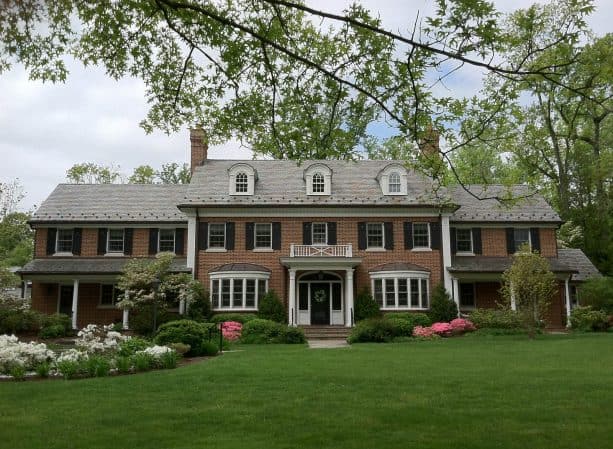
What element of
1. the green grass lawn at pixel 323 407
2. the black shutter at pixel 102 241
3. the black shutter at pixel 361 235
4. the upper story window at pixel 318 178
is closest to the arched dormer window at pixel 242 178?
the upper story window at pixel 318 178

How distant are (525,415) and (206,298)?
68.8 ft

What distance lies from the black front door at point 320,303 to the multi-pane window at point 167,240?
7199 mm

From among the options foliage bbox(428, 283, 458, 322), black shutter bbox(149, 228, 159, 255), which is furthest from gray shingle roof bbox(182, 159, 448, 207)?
foliage bbox(428, 283, 458, 322)

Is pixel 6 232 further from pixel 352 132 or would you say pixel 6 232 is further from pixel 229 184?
pixel 352 132

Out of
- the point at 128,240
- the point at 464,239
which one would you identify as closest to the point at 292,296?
the point at 128,240

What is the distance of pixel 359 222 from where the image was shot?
95.1ft

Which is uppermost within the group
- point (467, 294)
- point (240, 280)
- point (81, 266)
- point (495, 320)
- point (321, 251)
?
point (321, 251)

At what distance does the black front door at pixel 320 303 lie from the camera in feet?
94.2

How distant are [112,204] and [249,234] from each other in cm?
746

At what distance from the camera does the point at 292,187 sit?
30.0m

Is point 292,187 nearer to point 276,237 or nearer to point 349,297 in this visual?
point 276,237

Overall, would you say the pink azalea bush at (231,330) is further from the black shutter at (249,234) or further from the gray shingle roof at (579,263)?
the gray shingle roof at (579,263)

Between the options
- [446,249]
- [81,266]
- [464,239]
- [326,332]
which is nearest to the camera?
[326,332]

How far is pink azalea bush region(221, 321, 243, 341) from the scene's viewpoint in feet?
75.0
